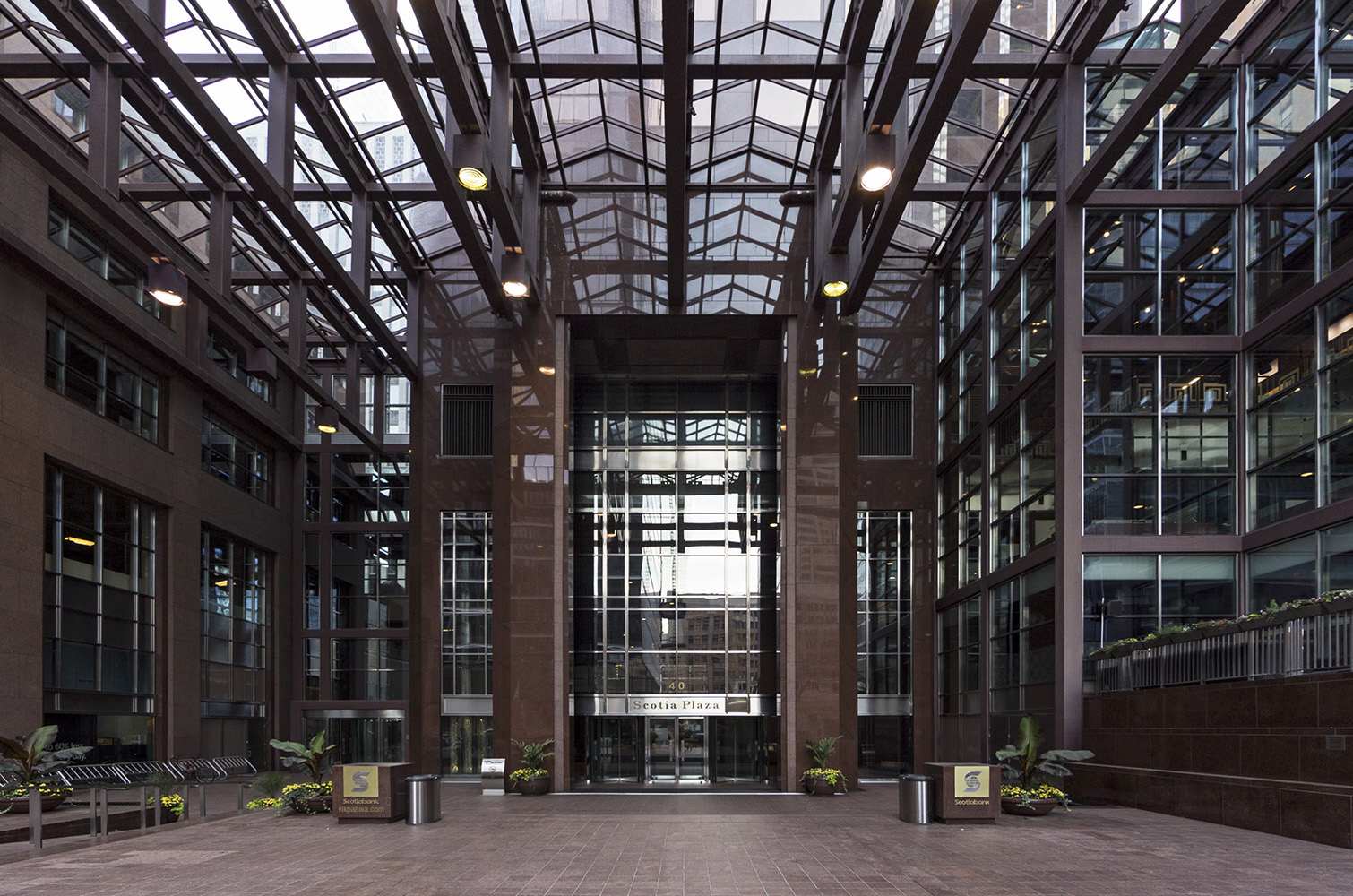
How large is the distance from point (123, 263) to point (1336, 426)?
1125 inches

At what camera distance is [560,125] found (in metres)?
25.3

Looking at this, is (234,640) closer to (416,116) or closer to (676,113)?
(416,116)

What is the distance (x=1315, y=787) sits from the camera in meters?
13.9

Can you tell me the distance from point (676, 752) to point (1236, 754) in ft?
52.1

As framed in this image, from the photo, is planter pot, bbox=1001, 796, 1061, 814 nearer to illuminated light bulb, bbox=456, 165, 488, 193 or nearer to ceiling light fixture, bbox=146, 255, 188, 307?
illuminated light bulb, bbox=456, 165, 488, 193

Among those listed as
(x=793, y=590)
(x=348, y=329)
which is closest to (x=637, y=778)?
(x=793, y=590)

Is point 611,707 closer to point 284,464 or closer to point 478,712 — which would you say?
point 478,712

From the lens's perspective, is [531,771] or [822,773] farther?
[531,771]

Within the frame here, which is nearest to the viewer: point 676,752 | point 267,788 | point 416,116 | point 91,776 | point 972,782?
point 416,116

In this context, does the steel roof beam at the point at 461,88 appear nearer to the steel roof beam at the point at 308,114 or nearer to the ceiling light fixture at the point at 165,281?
the steel roof beam at the point at 308,114

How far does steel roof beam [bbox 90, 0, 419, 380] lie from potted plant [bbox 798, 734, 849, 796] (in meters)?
14.2

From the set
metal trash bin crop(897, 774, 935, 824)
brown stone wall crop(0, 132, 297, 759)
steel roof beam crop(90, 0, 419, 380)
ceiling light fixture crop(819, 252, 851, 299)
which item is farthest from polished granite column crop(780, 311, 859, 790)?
brown stone wall crop(0, 132, 297, 759)

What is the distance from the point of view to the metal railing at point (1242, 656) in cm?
1418

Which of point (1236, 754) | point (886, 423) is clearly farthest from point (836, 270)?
point (1236, 754)
